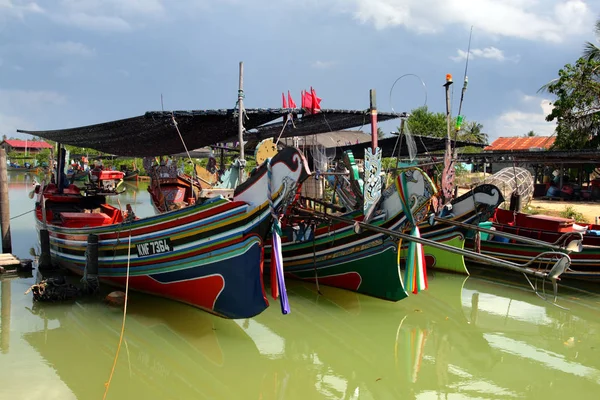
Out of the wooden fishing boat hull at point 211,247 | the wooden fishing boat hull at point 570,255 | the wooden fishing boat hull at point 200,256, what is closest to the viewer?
the wooden fishing boat hull at point 211,247

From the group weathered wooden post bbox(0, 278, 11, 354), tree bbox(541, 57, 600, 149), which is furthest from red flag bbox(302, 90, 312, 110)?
tree bbox(541, 57, 600, 149)

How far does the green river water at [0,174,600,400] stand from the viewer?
195 inches

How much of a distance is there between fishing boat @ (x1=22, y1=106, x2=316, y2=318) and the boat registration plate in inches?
0.6

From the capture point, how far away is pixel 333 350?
591cm

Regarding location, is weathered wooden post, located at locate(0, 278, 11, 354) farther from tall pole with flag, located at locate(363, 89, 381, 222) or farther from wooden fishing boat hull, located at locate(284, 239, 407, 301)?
tall pole with flag, located at locate(363, 89, 381, 222)

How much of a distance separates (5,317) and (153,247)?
2.51m

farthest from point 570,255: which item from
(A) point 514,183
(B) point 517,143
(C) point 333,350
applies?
(B) point 517,143

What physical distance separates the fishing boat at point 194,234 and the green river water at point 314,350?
563 mm

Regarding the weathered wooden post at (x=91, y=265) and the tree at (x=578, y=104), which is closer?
the weathered wooden post at (x=91, y=265)

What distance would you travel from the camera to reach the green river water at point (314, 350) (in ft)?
16.2

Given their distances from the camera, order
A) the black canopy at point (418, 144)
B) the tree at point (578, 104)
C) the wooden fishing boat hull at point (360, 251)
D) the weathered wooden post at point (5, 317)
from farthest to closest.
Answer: the tree at point (578, 104)
the black canopy at point (418, 144)
the wooden fishing boat hull at point (360, 251)
the weathered wooden post at point (5, 317)

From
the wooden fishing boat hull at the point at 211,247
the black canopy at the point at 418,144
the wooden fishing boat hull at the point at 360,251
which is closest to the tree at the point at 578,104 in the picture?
the black canopy at the point at 418,144

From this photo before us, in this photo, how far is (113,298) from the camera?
721cm

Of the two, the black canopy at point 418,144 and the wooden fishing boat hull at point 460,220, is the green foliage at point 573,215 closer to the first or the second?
the black canopy at point 418,144
